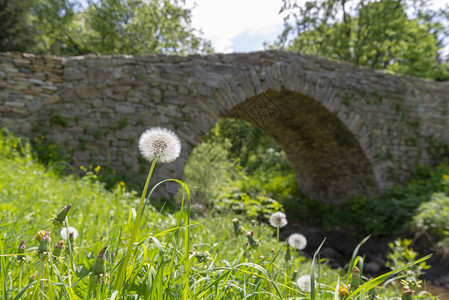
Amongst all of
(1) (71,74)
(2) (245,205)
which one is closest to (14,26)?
(1) (71,74)

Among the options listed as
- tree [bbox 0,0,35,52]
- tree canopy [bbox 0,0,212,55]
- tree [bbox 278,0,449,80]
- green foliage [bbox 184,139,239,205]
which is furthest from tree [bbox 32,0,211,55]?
green foliage [bbox 184,139,239,205]

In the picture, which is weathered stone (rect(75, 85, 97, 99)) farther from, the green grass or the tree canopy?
the tree canopy

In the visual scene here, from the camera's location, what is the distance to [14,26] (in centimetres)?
1126

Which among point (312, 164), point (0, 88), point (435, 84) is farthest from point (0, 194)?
point (435, 84)

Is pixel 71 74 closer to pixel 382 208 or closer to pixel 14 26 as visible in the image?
pixel 382 208

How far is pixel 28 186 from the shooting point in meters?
2.45

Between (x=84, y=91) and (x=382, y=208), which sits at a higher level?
(x=84, y=91)

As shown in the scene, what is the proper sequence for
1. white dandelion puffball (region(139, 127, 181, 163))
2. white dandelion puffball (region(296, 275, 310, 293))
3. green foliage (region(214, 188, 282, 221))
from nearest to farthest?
1. white dandelion puffball (region(139, 127, 181, 163))
2. white dandelion puffball (region(296, 275, 310, 293))
3. green foliage (region(214, 188, 282, 221))

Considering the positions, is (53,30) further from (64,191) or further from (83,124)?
(64,191)

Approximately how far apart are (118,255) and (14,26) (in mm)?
13369

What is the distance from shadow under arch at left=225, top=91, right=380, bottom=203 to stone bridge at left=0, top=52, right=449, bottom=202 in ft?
0.11

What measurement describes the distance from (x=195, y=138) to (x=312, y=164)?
5.05 meters

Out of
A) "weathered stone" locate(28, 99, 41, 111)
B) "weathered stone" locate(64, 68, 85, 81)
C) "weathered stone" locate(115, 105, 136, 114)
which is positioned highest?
"weathered stone" locate(64, 68, 85, 81)

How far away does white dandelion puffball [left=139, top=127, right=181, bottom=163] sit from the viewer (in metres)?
0.69
